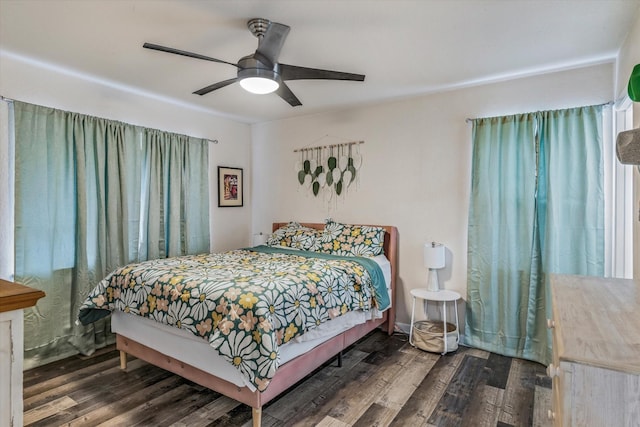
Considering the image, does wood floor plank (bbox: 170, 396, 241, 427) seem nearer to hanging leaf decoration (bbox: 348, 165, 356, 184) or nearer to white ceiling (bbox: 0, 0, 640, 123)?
white ceiling (bbox: 0, 0, 640, 123)

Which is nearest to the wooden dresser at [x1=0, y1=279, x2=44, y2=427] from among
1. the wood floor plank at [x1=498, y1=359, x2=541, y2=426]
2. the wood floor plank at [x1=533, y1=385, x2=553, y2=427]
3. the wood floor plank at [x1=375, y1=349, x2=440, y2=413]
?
the wood floor plank at [x1=375, y1=349, x2=440, y2=413]

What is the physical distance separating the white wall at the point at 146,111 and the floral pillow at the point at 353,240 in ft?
4.72

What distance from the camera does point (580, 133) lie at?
A: 8.95ft

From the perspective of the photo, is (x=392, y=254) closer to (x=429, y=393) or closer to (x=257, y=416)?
(x=429, y=393)

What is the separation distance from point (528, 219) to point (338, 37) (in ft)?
6.94

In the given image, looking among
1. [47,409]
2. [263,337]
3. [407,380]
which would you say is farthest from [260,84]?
[47,409]

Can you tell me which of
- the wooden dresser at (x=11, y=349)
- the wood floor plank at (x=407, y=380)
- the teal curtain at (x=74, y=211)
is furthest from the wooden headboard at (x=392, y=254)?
the wooden dresser at (x=11, y=349)

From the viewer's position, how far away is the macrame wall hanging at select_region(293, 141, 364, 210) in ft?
13.1

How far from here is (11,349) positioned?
1.06m

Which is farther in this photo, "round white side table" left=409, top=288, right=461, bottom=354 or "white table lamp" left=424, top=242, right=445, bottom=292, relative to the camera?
"white table lamp" left=424, top=242, right=445, bottom=292

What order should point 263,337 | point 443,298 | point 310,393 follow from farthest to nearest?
point 443,298
point 310,393
point 263,337

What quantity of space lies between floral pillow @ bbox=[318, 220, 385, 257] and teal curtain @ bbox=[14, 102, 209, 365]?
1684 millimetres

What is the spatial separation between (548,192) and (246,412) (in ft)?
9.16

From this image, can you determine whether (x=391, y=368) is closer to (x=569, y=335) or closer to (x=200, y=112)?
(x=569, y=335)
